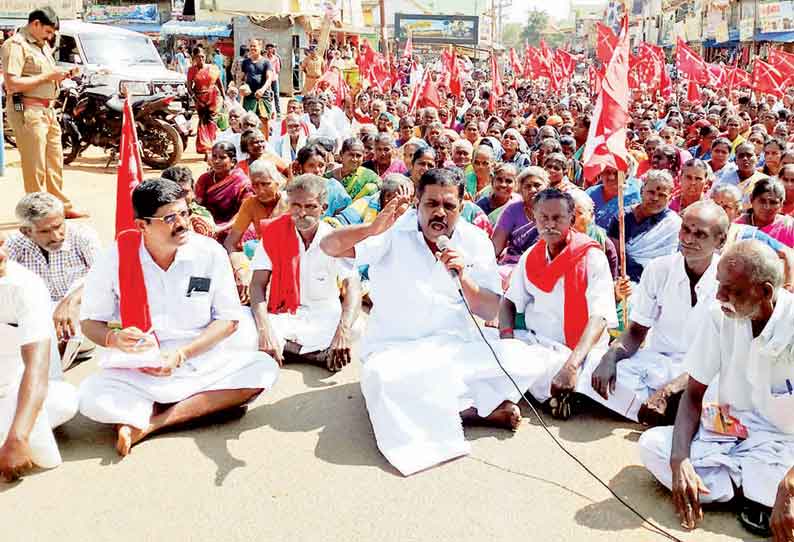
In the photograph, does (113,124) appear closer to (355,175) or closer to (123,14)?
(355,175)

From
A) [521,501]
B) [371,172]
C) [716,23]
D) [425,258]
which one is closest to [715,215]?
[425,258]

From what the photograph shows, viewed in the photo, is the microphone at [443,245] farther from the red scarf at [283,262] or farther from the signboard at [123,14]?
the signboard at [123,14]

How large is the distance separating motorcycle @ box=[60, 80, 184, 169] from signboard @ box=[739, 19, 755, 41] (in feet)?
97.1

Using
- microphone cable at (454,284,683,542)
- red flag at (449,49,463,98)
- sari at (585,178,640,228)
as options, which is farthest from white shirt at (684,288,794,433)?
red flag at (449,49,463,98)

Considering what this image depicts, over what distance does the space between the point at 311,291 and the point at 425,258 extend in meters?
1.11

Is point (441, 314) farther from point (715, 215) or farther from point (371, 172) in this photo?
point (371, 172)

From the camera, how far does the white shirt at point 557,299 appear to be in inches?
151

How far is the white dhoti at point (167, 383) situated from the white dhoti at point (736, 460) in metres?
1.70

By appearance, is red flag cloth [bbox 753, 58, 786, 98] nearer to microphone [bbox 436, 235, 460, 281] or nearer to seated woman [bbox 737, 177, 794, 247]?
seated woman [bbox 737, 177, 794, 247]

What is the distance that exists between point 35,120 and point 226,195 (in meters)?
2.10

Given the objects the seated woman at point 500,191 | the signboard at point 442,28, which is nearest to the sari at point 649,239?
the seated woman at point 500,191

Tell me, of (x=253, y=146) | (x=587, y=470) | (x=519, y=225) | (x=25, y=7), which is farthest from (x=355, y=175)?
(x=25, y=7)

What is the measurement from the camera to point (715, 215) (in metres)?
3.53

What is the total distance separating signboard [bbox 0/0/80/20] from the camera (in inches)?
834
